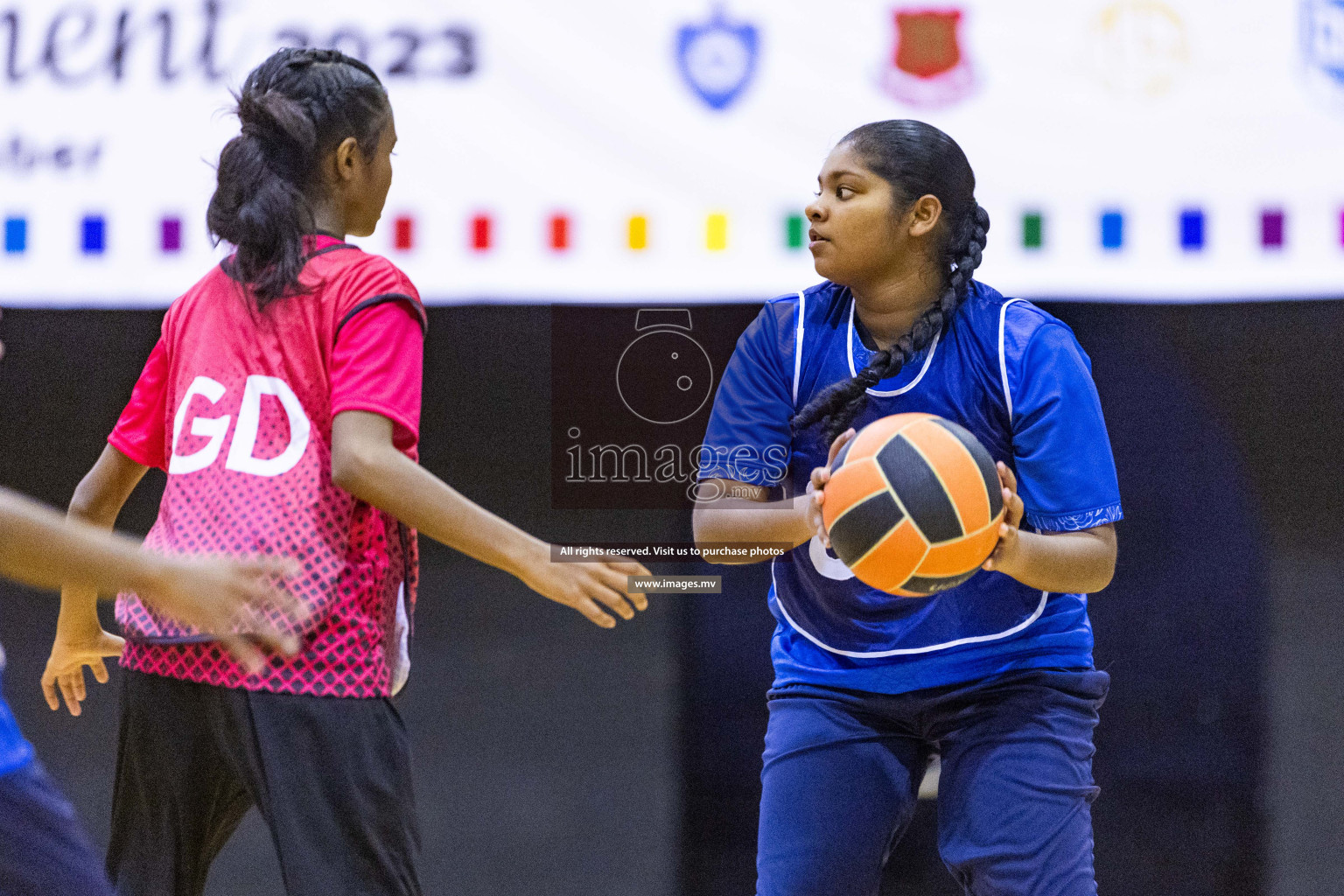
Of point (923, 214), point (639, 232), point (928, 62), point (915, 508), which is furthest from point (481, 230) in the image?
point (915, 508)

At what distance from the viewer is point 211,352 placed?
1.95 meters

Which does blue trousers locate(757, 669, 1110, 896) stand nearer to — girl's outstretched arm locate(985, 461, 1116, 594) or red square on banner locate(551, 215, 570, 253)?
girl's outstretched arm locate(985, 461, 1116, 594)

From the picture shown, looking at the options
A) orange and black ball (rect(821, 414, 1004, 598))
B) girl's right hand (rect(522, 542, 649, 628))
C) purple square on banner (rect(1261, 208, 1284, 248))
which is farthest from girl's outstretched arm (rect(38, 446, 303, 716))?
purple square on banner (rect(1261, 208, 1284, 248))

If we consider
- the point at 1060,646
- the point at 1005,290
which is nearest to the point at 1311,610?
the point at 1005,290

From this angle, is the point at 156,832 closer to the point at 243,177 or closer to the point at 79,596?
the point at 79,596

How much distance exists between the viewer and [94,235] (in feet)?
10.2

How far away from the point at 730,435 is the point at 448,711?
1.45 metres

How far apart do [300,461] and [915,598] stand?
1.03 m

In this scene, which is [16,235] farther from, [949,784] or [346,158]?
[949,784]

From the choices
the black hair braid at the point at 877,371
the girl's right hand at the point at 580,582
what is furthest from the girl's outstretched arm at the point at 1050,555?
the girl's right hand at the point at 580,582

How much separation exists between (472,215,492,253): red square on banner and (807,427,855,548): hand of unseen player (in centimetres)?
136

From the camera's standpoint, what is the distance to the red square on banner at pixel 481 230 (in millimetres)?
3051

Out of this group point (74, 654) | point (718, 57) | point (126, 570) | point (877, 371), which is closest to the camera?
point (126, 570)

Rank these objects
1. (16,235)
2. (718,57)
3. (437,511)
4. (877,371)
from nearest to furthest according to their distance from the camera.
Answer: (437,511) → (877,371) → (718,57) → (16,235)
